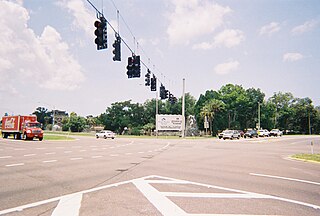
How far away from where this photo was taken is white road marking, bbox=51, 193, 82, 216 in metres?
4.96

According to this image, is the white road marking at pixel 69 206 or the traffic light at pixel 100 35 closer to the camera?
the white road marking at pixel 69 206

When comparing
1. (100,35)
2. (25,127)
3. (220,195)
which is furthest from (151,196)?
(25,127)

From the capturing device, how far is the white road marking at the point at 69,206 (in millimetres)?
4957

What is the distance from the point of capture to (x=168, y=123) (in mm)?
69000

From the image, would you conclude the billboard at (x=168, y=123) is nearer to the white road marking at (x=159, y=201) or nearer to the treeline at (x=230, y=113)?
the treeline at (x=230, y=113)

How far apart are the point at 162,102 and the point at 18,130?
6031 centimetres

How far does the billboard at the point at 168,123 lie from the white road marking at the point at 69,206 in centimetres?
6220

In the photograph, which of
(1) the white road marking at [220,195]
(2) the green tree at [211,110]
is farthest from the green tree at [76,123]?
(1) the white road marking at [220,195]

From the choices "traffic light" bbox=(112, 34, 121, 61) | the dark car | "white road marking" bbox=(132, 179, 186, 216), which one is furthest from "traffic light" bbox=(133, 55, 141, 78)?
the dark car

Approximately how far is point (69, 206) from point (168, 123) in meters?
63.8

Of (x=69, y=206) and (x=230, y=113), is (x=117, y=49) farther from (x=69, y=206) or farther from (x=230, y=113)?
(x=230, y=113)

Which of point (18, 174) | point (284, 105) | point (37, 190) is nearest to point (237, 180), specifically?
point (37, 190)

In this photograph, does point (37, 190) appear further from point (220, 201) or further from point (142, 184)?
point (220, 201)

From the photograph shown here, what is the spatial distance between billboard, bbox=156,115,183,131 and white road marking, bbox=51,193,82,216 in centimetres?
6220
